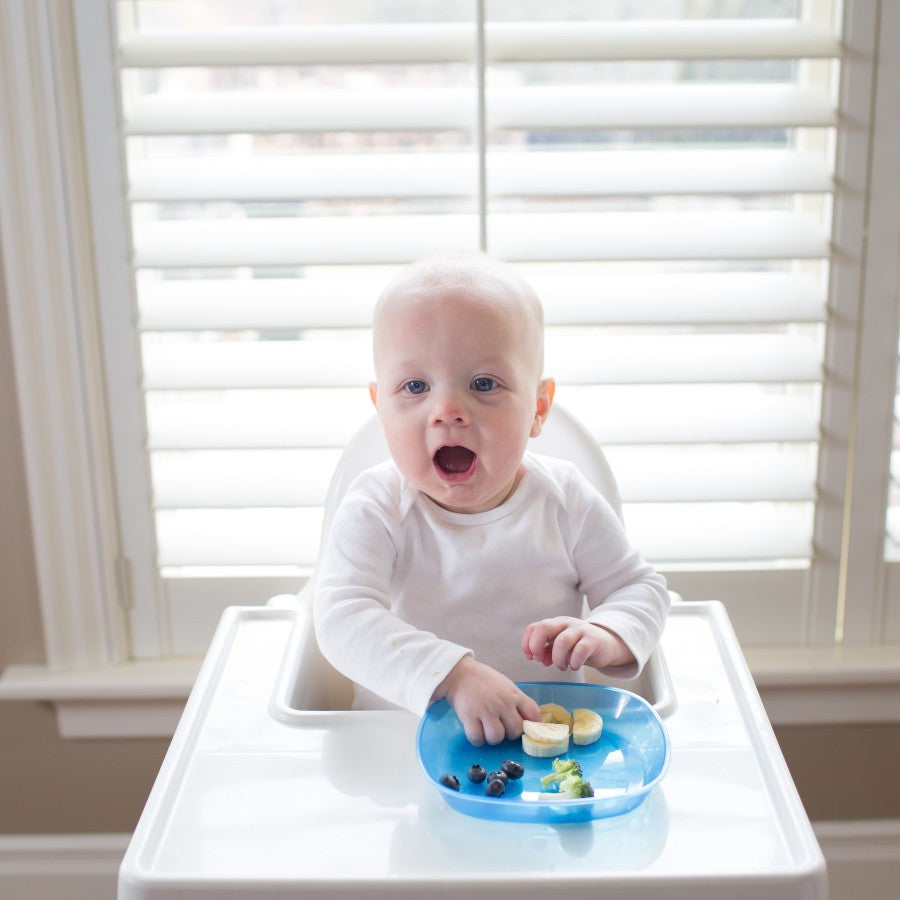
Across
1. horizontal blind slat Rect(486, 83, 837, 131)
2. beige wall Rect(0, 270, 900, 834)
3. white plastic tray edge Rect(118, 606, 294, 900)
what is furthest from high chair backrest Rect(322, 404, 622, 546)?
beige wall Rect(0, 270, 900, 834)

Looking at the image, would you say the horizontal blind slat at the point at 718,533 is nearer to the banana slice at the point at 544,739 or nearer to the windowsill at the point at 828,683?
the windowsill at the point at 828,683

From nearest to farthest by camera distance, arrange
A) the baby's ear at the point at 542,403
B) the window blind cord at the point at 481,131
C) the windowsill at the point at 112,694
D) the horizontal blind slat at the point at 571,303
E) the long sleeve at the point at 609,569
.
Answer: the long sleeve at the point at 609,569, the baby's ear at the point at 542,403, the window blind cord at the point at 481,131, the horizontal blind slat at the point at 571,303, the windowsill at the point at 112,694

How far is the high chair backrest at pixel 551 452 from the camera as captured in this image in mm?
1254

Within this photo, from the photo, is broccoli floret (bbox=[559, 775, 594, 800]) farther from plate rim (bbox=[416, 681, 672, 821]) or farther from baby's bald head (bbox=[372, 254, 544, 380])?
baby's bald head (bbox=[372, 254, 544, 380])

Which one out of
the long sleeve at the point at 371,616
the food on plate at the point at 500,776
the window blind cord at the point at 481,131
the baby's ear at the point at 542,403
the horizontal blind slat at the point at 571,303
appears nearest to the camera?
the food on plate at the point at 500,776

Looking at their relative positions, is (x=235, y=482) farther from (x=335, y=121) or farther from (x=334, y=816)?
(x=334, y=816)

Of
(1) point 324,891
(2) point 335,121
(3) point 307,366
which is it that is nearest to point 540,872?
(1) point 324,891

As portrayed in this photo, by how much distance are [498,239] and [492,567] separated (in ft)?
1.59

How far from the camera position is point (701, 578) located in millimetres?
1580

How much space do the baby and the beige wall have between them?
641mm

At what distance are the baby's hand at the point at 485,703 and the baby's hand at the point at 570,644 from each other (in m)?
0.05

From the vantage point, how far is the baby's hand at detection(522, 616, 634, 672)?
3.28ft

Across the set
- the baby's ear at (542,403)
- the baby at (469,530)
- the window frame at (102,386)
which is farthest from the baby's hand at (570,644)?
the window frame at (102,386)

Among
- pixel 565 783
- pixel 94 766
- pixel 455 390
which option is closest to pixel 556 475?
pixel 455 390
